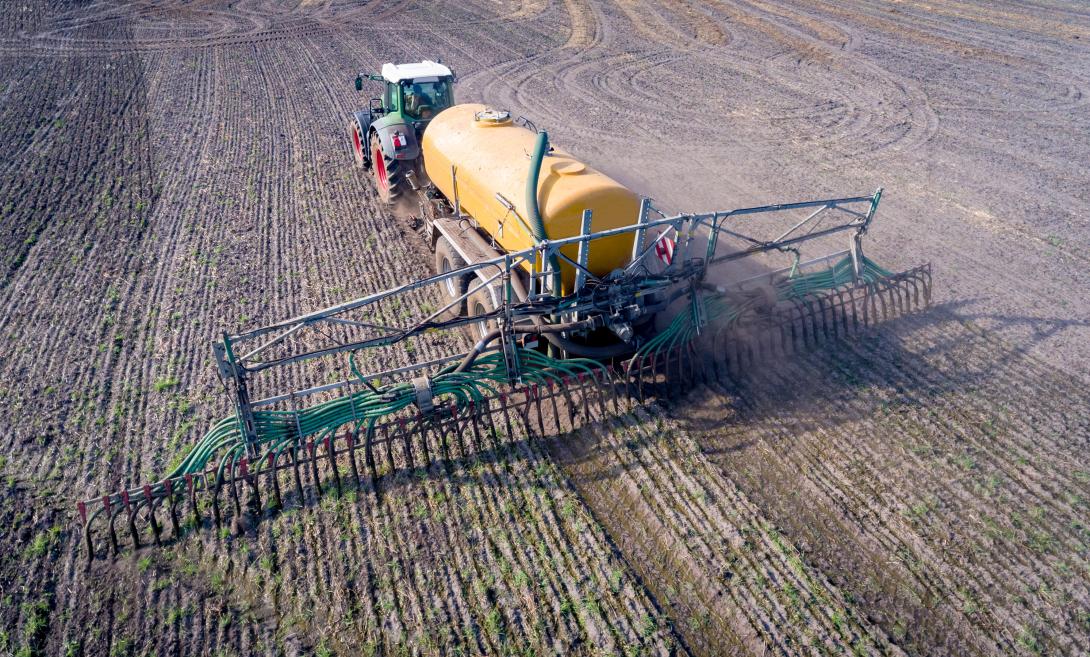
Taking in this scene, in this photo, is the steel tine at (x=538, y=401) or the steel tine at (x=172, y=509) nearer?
the steel tine at (x=172, y=509)

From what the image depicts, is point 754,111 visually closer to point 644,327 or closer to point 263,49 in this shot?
point 644,327

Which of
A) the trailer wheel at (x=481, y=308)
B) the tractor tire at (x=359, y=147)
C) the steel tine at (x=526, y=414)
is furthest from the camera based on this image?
the tractor tire at (x=359, y=147)

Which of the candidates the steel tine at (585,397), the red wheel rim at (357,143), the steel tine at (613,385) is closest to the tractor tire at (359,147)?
the red wheel rim at (357,143)

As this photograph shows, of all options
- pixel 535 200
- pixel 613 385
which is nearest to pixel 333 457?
pixel 613 385

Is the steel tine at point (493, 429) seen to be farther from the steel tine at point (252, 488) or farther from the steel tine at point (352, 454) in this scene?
the steel tine at point (252, 488)

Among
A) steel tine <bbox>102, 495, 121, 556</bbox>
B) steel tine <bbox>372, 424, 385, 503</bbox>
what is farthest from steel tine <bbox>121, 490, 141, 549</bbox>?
steel tine <bbox>372, 424, 385, 503</bbox>

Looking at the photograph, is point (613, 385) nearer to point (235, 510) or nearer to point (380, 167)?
point (235, 510)

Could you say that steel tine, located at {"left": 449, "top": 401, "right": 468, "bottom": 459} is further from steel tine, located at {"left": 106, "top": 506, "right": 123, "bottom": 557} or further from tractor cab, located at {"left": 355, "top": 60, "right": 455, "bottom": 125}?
tractor cab, located at {"left": 355, "top": 60, "right": 455, "bottom": 125}

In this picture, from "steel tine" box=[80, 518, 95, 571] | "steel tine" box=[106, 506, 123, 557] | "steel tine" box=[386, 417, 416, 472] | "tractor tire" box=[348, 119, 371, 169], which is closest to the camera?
"steel tine" box=[80, 518, 95, 571]
